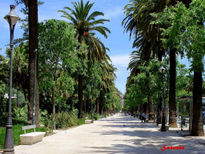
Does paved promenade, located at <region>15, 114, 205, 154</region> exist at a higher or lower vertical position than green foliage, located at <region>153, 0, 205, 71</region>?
lower

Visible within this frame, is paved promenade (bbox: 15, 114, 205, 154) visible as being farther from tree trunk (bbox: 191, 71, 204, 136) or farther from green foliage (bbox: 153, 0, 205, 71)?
green foliage (bbox: 153, 0, 205, 71)

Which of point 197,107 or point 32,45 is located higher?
point 32,45

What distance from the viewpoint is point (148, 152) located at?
1130 cm

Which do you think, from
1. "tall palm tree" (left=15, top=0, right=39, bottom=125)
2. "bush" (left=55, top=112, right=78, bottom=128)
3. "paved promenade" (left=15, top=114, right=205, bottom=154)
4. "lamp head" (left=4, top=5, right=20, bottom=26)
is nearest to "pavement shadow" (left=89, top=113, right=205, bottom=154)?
"paved promenade" (left=15, top=114, right=205, bottom=154)

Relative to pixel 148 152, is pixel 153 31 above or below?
above

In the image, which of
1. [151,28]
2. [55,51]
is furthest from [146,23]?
[55,51]

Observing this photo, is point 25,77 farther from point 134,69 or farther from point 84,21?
point 134,69

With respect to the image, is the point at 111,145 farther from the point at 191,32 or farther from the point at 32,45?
the point at 32,45

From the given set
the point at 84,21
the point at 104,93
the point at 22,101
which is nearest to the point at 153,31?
the point at 84,21

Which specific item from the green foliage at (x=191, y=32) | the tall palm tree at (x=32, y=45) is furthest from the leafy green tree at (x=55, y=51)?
the green foliage at (x=191, y=32)

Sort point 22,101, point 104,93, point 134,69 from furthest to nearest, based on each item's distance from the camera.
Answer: point 104,93 < point 134,69 < point 22,101

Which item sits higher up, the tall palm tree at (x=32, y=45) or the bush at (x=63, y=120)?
the tall palm tree at (x=32, y=45)

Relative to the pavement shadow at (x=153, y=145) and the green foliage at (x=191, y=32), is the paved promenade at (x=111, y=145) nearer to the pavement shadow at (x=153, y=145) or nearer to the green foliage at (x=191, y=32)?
the pavement shadow at (x=153, y=145)

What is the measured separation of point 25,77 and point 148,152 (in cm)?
3373
